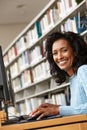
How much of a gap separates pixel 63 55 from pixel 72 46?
90 mm

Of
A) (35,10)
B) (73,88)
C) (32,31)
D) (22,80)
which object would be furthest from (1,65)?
(35,10)

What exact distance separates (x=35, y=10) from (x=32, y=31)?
226 cm

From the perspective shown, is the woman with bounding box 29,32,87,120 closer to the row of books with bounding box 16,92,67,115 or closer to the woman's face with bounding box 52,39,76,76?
the woman's face with bounding box 52,39,76,76

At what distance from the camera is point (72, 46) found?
2.23 meters

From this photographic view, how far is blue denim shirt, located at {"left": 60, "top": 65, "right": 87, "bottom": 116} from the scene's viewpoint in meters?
1.55

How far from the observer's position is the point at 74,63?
2164 millimetres

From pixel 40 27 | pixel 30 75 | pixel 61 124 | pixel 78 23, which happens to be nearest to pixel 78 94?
pixel 61 124

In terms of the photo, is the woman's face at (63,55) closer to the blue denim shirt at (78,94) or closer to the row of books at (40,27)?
the blue denim shirt at (78,94)

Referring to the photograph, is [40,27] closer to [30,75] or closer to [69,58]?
[30,75]

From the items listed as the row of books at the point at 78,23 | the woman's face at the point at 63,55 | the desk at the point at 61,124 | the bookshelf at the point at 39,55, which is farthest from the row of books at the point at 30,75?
the desk at the point at 61,124

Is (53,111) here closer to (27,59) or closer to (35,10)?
(27,59)

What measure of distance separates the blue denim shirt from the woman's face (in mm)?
84

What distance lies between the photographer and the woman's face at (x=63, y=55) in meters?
2.18

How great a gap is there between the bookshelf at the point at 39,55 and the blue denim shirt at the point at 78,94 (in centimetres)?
164
